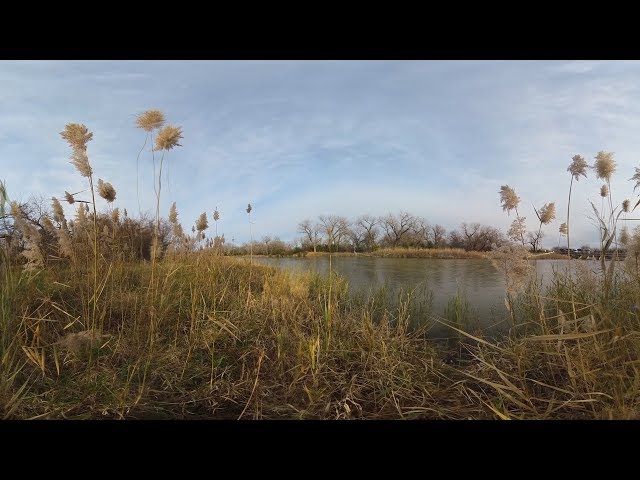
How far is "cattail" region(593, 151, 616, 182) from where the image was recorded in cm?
306

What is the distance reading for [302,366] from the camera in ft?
8.84

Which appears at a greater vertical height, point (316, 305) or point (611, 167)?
point (611, 167)

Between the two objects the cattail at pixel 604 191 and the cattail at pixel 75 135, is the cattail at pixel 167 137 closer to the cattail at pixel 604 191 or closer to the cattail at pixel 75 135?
the cattail at pixel 75 135

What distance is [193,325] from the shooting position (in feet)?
11.1

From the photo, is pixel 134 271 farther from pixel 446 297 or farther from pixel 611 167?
pixel 611 167

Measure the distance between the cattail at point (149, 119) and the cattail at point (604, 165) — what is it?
12.2 feet

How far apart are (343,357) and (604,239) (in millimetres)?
2467

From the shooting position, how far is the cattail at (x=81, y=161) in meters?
2.69

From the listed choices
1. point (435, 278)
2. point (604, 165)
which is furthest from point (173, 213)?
point (604, 165)

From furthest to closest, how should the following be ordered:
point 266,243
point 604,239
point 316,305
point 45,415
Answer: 1. point 266,243
2. point 316,305
3. point 604,239
4. point 45,415

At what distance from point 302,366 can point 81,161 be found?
7.35ft

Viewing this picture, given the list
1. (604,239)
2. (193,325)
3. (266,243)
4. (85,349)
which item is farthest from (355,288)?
(85,349)

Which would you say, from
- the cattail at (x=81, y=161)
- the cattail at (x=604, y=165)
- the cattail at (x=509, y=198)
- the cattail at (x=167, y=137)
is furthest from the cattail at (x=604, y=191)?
the cattail at (x=81, y=161)

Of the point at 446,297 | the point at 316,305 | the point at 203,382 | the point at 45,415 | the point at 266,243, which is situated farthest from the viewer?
the point at 266,243
